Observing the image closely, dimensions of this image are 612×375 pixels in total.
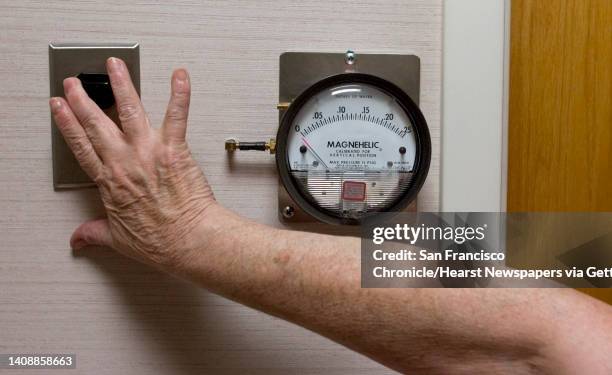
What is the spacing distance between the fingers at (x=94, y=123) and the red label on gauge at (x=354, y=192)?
0.27 meters

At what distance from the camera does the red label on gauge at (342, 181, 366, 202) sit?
71cm

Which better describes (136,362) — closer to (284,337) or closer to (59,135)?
(284,337)

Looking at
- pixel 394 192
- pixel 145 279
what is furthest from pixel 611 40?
pixel 145 279

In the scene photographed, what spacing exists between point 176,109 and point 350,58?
0.23m

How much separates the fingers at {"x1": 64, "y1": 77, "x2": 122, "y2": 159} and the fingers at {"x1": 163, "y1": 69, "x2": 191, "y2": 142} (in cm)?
6

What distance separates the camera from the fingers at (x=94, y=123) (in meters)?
0.65

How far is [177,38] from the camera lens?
0.73 meters

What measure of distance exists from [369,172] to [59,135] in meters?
0.39

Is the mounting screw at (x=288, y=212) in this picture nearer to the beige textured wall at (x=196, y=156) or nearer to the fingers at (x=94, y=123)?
the beige textured wall at (x=196, y=156)

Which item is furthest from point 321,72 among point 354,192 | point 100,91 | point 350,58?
point 100,91

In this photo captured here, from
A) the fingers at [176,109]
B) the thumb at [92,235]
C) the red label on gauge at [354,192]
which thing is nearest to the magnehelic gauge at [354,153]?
the red label on gauge at [354,192]

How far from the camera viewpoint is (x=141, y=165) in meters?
0.65

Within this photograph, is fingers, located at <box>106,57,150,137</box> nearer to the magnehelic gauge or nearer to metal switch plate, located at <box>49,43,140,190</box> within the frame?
metal switch plate, located at <box>49,43,140,190</box>

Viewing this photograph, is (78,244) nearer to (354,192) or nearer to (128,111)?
(128,111)
